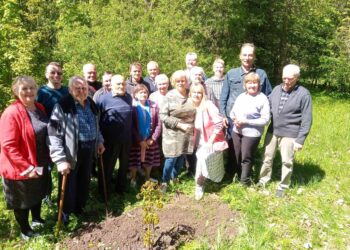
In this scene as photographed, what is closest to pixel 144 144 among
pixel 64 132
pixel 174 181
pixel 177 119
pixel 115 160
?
pixel 115 160

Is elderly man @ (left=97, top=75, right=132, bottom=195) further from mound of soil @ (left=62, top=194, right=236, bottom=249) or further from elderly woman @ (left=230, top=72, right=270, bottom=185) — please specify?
elderly woman @ (left=230, top=72, right=270, bottom=185)

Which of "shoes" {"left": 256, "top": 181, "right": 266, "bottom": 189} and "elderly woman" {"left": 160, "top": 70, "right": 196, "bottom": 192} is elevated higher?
"elderly woman" {"left": 160, "top": 70, "right": 196, "bottom": 192}

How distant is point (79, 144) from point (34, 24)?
536 inches

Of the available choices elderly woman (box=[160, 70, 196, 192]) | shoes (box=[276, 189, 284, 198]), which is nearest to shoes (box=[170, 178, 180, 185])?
elderly woman (box=[160, 70, 196, 192])

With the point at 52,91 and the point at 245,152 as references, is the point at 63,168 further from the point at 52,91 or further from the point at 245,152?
the point at 245,152

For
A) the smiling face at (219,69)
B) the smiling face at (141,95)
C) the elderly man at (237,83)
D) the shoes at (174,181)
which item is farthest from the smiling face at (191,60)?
the shoes at (174,181)

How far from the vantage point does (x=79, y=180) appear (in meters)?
4.59

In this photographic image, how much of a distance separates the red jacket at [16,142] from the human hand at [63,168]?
28 centimetres

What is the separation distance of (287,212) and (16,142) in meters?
3.65

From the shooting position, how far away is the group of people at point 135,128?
3.97m

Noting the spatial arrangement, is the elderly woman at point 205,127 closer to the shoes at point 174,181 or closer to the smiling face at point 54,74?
the shoes at point 174,181

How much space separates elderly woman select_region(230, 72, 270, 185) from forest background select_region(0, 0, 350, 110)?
12.4 ft

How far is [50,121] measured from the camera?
4.03 metres

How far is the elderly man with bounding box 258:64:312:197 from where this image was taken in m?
4.93
